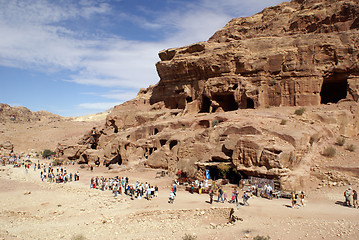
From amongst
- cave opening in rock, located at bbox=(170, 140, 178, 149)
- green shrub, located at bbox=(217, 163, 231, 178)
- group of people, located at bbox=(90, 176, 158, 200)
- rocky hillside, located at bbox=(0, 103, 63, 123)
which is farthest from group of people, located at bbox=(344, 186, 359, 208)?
rocky hillside, located at bbox=(0, 103, 63, 123)

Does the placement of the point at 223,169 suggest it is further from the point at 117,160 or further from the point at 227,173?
the point at 117,160

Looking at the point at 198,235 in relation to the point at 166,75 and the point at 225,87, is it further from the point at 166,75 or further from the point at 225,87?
the point at 166,75

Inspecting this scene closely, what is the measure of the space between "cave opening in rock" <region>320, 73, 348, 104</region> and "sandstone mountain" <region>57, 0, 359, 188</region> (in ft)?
0.30

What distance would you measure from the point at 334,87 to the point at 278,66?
637cm

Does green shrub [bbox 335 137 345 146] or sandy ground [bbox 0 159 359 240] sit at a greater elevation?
green shrub [bbox 335 137 345 146]

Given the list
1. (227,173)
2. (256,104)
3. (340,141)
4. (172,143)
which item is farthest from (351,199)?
(256,104)

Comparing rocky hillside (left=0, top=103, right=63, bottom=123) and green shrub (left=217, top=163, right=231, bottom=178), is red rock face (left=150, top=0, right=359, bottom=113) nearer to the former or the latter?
green shrub (left=217, top=163, right=231, bottom=178)

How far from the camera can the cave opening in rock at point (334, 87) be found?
26.4 meters

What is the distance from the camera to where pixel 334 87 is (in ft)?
93.9

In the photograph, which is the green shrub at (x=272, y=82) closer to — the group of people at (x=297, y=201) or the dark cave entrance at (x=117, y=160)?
the group of people at (x=297, y=201)

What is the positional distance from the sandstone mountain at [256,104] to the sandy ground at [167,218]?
116 inches

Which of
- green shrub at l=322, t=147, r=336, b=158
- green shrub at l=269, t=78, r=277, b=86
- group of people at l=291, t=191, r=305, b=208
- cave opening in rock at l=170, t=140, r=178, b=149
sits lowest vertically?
group of people at l=291, t=191, r=305, b=208

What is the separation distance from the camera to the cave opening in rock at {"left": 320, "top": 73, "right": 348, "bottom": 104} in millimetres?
26406

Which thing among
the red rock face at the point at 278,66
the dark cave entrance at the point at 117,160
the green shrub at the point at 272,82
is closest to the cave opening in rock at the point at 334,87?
the red rock face at the point at 278,66
